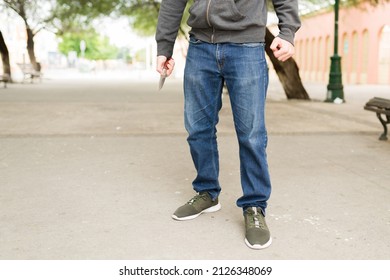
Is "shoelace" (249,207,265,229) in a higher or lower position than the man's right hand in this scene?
lower

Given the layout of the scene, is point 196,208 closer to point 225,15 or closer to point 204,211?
point 204,211

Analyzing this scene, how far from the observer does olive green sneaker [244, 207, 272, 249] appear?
306 centimetres

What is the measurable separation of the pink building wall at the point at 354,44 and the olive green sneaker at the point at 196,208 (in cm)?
2279

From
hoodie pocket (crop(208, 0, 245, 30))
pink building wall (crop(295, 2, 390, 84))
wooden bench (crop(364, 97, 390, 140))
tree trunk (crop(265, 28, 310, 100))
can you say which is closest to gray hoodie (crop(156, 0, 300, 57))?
hoodie pocket (crop(208, 0, 245, 30))

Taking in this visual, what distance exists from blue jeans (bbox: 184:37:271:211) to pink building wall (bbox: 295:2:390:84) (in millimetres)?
22934

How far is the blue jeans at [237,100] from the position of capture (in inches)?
125

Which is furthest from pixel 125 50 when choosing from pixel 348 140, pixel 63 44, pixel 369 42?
pixel 348 140

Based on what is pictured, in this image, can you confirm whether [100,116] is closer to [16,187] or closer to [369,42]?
[16,187]

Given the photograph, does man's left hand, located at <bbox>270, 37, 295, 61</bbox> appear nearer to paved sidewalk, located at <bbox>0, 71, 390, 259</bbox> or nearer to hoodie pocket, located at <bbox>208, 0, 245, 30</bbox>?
hoodie pocket, located at <bbox>208, 0, 245, 30</bbox>

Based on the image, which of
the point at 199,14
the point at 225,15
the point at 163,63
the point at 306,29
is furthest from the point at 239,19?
the point at 306,29

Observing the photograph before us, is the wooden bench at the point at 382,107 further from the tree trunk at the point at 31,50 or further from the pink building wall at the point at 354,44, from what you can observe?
the tree trunk at the point at 31,50

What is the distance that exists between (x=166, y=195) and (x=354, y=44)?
3221 cm

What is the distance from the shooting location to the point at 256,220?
10.7 feet

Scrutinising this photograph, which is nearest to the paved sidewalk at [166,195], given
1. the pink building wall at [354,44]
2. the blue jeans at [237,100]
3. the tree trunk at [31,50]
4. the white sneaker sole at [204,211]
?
the white sneaker sole at [204,211]
